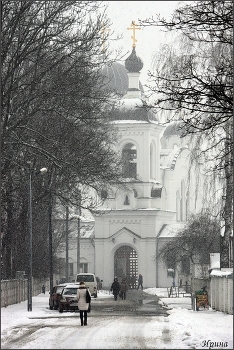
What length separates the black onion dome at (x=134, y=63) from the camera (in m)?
107

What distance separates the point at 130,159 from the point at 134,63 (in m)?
8.51

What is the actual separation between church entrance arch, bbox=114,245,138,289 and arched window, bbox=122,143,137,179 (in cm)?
670

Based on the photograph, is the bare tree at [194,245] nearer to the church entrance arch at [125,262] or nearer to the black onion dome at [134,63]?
the church entrance arch at [125,262]

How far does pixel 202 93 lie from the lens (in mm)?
24062

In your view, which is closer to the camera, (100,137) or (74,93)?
(74,93)

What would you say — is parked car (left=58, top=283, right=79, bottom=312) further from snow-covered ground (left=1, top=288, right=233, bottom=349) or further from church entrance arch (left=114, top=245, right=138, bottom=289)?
church entrance arch (left=114, top=245, right=138, bottom=289)

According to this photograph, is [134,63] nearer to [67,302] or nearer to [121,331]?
[67,302]

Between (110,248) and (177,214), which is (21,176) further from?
(177,214)

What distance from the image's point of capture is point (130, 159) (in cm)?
10869

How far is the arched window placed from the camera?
354 feet

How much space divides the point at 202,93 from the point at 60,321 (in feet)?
43.8

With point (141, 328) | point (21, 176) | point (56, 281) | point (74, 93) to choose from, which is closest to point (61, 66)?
point (74, 93)

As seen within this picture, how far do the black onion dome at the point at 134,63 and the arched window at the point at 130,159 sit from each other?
6770 millimetres

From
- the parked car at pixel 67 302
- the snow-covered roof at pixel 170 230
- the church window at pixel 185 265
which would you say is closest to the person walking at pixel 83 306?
the parked car at pixel 67 302
